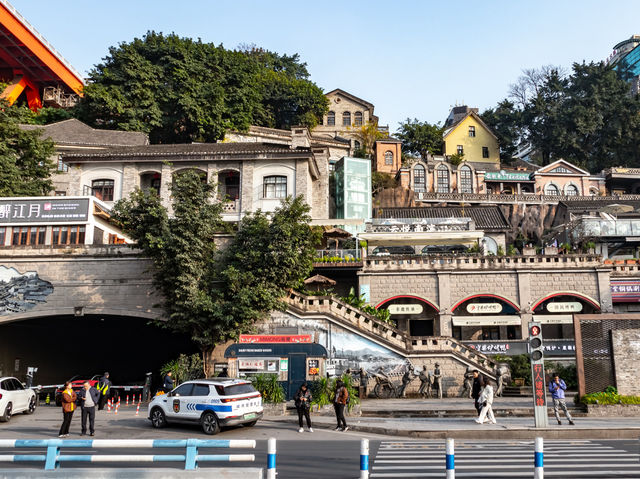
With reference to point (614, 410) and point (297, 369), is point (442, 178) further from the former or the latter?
point (614, 410)

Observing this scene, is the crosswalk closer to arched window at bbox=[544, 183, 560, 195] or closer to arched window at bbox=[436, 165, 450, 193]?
arched window at bbox=[436, 165, 450, 193]

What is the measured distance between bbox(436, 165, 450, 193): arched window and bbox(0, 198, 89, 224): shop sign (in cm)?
3888

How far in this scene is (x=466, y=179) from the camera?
196ft

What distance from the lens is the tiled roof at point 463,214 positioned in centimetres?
4238

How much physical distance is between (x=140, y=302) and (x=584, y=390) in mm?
20507

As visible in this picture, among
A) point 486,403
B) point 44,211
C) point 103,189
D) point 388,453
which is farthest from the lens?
point 103,189

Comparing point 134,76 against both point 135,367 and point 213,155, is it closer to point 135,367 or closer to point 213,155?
point 213,155

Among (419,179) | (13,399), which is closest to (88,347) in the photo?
(13,399)

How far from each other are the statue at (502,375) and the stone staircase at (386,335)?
0.36 m

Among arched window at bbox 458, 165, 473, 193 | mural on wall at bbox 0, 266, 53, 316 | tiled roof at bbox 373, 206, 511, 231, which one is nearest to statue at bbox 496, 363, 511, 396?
tiled roof at bbox 373, 206, 511, 231

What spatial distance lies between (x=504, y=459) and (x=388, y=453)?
2606mm

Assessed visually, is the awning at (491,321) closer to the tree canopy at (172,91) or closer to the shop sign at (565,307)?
the shop sign at (565,307)

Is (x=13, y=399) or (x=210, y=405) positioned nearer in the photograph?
(x=210, y=405)

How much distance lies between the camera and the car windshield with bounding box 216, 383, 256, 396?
16375 millimetres
